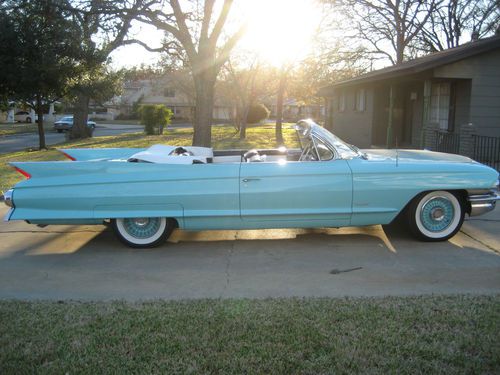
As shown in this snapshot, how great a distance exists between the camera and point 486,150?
13.9 m

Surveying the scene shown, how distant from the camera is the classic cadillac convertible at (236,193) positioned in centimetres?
580

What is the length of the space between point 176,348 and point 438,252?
3.49m

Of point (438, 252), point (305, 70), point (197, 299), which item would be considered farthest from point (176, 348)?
point (305, 70)

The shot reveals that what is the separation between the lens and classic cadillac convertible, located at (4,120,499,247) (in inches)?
229

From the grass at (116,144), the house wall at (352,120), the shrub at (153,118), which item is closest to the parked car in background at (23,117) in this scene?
the shrub at (153,118)

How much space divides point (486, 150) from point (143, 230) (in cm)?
1108

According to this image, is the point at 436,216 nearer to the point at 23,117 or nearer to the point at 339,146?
the point at 339,146

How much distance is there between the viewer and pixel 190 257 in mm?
5691

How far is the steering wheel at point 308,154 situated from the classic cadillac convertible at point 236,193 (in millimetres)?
270

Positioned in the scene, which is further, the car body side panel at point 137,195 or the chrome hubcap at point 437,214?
the chrome hubcap at point 437,214

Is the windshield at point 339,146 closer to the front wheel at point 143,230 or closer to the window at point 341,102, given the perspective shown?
the front wheel at point 143,230

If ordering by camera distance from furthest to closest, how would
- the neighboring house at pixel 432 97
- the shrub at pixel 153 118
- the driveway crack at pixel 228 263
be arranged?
the shrub at pixel 153 118 < the neighboring house at pixel 432 97 < the driveway crack at pixel 228 263

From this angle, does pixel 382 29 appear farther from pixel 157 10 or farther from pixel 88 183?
pixel 88 183

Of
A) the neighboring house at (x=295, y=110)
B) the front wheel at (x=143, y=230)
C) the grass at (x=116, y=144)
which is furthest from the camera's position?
the neighboring house at (x=295, y=110)
